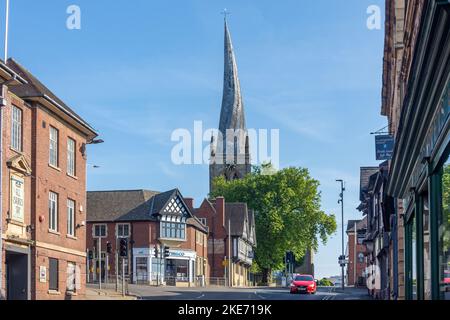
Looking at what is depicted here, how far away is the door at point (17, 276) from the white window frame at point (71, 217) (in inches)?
211

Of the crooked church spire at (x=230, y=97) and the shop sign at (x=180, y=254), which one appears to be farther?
the crooked church spire at (x=230, y=97)

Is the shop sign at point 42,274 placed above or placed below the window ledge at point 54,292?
above

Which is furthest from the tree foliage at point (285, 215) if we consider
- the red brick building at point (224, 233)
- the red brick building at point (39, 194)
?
the red brick building at point (39, 194)

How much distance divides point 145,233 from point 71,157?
1532 inches

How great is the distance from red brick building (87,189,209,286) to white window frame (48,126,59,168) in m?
38.8

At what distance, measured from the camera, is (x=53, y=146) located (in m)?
33.9

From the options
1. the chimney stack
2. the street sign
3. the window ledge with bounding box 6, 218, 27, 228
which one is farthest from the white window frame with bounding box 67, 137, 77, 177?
the chimney stack

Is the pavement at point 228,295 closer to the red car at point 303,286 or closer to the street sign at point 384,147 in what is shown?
the red car at point 303,286

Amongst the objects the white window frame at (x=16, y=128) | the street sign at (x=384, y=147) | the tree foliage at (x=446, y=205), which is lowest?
the tree foliage at (x=446, y=205)

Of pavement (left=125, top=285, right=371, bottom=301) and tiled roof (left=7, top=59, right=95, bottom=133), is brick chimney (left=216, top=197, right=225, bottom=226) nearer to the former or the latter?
pavement (left=125, top=285, right=371, bottom=301)

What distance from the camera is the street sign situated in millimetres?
29516

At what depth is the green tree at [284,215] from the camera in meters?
91.2

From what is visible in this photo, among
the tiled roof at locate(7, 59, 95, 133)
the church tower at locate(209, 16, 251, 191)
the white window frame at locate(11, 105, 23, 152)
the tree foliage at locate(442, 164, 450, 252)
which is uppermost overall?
the church tower at locate(209, 16, 251, 191)

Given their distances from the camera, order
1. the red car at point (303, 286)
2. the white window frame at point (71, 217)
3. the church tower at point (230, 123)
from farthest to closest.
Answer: the church tower at point (230, 123)
the red car at point (303, 286)
the white window frame at point (71, 217)
